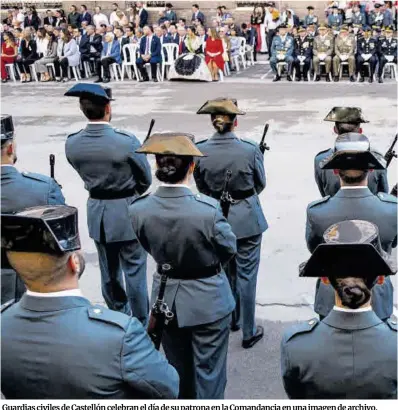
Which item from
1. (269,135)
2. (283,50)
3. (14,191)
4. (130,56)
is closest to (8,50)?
(130,56)

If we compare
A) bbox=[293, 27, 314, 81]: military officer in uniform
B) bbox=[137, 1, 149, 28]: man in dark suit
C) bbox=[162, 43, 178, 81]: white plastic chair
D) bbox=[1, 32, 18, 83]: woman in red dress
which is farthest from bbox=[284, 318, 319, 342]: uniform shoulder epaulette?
bbox=[137, 1, 149, 28]: man in dark suit

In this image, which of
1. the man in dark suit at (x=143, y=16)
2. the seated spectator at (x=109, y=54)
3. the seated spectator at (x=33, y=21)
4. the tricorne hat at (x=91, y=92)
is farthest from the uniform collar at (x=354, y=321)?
the seated spectator at (x=33, y=21)

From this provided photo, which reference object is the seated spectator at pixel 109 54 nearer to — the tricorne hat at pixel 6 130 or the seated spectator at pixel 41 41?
the seated spectator at pixel 41 41

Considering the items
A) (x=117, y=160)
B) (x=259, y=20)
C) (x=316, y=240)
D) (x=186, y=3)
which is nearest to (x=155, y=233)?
(x=316, y=240)

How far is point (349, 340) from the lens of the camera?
246cm

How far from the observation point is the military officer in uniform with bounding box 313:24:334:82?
51.6ft

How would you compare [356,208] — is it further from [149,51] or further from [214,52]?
[149,51]

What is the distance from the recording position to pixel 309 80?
1619cm

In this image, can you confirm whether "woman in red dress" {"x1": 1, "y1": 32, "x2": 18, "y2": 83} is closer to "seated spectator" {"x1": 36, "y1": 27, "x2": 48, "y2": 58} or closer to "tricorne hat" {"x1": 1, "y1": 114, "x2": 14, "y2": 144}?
"seated spectator" {"x1": 36, "y1": 27, "x2": 48, "y2": 58}

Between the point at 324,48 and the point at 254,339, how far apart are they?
12075 millimetres

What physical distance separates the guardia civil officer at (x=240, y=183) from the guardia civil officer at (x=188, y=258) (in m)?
0.96

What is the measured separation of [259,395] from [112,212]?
168 cm

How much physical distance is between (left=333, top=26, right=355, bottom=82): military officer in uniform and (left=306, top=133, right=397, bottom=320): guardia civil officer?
1245cm

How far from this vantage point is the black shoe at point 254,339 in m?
4.85
